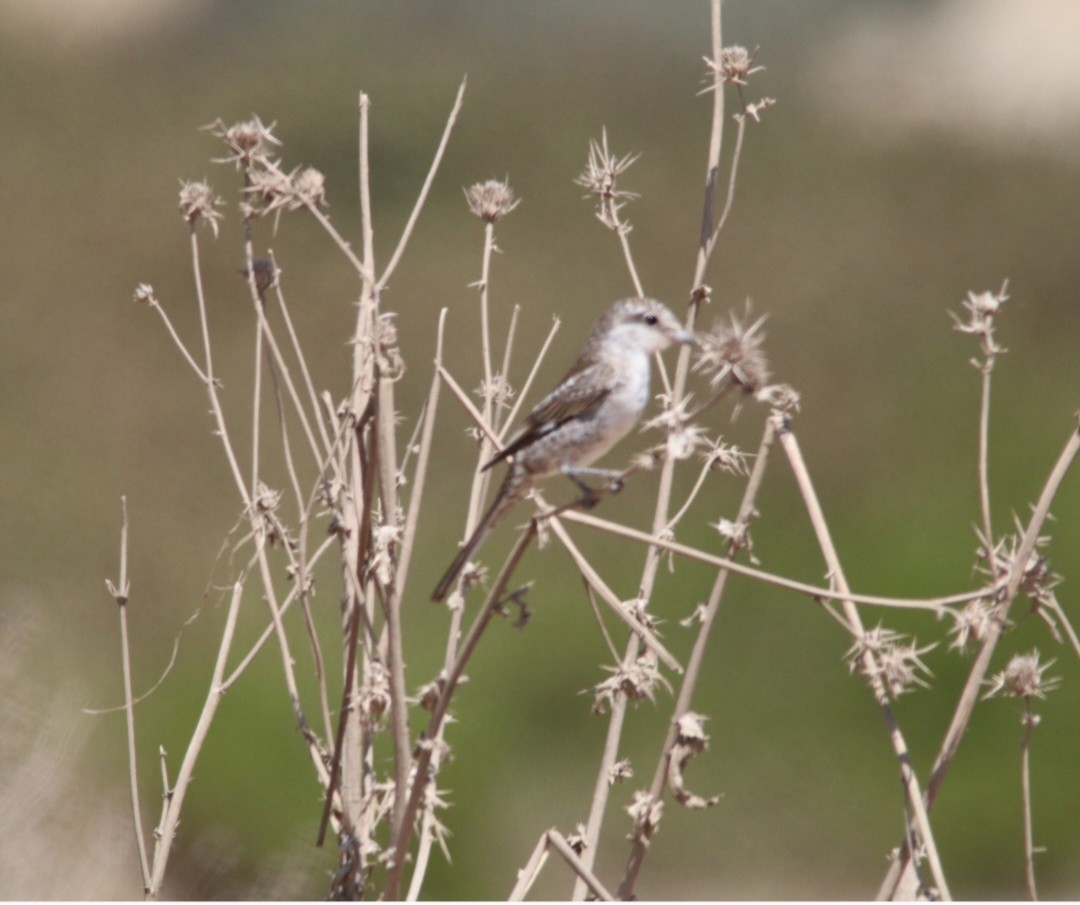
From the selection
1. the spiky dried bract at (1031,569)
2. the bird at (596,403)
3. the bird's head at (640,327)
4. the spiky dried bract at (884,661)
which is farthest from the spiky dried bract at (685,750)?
the bird's head at (640,327)

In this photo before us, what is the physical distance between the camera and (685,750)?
1.91 meters

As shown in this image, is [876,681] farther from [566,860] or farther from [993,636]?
[566,860]

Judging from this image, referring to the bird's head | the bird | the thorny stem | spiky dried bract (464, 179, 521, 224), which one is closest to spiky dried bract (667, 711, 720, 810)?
the thorny stem

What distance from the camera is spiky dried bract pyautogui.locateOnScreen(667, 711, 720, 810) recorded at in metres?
1.87

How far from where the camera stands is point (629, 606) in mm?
2078

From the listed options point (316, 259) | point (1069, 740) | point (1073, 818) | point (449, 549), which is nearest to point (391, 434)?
point (1073, 818)

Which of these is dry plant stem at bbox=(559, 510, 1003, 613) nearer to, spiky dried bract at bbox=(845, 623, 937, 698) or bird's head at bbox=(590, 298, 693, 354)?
spiky dried bract at bbox=(845, 623, 937, 698)

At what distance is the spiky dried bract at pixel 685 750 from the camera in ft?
6.12

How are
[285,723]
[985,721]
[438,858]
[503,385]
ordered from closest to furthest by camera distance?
[503,385]
[438,858]
[285,723]
[985,721]

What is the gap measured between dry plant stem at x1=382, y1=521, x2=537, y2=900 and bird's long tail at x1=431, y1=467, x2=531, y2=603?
0.96ft

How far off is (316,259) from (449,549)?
2092 millimetres

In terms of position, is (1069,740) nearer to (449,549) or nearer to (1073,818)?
(1073,818)

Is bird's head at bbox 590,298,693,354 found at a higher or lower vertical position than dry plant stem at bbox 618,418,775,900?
higher

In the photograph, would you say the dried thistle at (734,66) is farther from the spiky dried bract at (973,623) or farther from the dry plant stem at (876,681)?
the spiky dried bract at (973,623)
